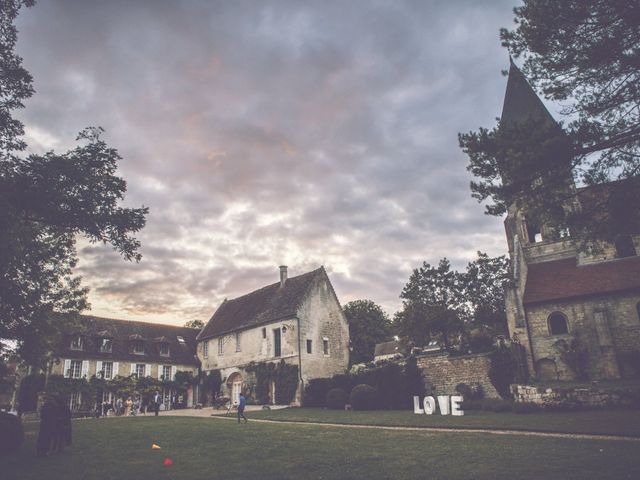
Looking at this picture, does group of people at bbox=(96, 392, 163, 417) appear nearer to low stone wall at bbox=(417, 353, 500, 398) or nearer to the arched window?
low stone wall at bbox=(417, 353, 500, 398)

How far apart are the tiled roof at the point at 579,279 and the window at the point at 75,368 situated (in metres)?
33.0

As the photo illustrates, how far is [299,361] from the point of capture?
30.4 m

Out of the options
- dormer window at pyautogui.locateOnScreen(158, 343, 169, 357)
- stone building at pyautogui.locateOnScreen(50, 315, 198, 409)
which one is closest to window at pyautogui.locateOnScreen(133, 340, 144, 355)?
stone building at pyautogui.locateOnScreen(50, 315, 198, 409)

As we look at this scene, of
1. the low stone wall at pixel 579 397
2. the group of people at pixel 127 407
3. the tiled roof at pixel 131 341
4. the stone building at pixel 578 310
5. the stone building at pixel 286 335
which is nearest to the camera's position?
the low stone wall at pixel 579 397

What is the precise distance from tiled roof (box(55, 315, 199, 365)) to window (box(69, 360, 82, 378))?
1.52 feet

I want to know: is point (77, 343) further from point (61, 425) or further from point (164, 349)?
point (61, 425)

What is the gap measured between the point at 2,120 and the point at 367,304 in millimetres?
47087

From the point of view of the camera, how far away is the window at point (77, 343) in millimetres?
33594

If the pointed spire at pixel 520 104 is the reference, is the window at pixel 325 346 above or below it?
below

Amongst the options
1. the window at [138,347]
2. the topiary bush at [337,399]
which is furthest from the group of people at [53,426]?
the window at [138,347]

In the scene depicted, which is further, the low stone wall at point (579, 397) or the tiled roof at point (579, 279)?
the tiled roof at point (579, 279)

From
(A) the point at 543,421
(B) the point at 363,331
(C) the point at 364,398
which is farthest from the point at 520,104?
(B) the point at 363,331

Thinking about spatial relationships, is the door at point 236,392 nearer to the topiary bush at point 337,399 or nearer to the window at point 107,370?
the window at point 107,370

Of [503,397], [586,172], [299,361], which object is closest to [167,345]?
[299,361]
